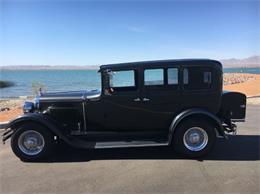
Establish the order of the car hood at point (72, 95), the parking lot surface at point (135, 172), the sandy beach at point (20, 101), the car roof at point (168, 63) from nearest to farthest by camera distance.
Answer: the parking lot surface at point (135, 172) → the car roof at point (168, 63) → the car hood at point (72, 95) → the sandy beach at point (20, 101)

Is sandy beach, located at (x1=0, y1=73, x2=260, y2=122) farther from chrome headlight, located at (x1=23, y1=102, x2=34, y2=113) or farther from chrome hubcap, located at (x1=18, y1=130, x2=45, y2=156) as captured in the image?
chrome hubcap, located at (x1=18, y1=130, x2=45, y2=156)

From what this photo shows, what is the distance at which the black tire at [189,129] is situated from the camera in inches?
229

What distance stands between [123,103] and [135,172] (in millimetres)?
1570

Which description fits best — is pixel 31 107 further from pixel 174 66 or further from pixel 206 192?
pixel 206 192

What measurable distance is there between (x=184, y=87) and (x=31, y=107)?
3310mm

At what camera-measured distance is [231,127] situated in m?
6.39

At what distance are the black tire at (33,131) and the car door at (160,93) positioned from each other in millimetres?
2082

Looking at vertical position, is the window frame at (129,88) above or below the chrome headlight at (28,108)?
above

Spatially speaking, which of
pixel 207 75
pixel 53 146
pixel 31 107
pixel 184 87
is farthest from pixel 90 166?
pixel 207 75

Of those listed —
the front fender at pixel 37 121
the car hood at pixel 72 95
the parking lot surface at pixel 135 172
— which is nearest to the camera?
the parking lot surface at pixel 135 172

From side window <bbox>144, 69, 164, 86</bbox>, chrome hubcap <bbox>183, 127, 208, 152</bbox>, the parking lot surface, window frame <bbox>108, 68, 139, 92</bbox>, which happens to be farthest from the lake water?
chrome hubcap <bbox>183, 127, 208, 152</bbox>

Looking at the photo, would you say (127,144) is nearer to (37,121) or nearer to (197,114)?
(197,114)

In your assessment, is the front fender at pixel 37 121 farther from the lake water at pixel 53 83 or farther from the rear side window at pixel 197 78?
the rear side window at pixel 197 78

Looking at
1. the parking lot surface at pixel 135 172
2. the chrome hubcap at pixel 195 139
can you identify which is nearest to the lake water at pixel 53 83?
the parking lot surface at pixel 135 172
